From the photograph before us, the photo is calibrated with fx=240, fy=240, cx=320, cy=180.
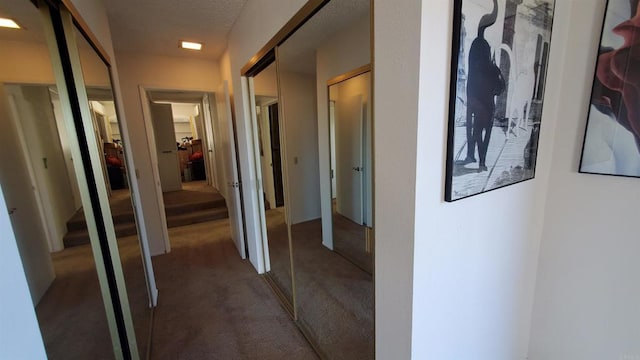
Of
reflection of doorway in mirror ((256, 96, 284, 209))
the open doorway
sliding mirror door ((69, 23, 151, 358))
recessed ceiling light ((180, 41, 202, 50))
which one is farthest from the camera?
the open doorway

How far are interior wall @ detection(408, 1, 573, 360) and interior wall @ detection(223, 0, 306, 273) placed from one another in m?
1.10

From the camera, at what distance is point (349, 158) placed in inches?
103

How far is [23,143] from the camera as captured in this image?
830 mm

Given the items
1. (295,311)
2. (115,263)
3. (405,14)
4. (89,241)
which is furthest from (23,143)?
(295,311)

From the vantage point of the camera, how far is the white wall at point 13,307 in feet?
1.45

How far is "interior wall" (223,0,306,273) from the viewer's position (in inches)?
65.0

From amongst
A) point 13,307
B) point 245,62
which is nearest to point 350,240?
point 245,62

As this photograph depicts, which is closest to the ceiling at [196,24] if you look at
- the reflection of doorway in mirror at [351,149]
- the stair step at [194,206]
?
the reflection of doorway in mirror at [351,149]

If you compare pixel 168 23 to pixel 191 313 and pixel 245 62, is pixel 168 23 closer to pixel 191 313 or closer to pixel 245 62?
pixel 245 62

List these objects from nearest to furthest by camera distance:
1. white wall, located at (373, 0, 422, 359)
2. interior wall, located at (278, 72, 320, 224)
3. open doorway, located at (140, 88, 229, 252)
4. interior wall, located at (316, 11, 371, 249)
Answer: white wall, located at (373, 0, 422, 359), interior wall, located at (316, 11, 371, 249), interior wall, located at (278, 72, 320, 224), open doorway, located at (140, 88, 229, 252)

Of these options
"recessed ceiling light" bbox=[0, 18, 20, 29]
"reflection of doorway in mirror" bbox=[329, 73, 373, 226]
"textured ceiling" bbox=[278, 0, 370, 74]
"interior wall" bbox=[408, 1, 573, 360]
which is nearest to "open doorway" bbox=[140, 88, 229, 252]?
"textured ceiling" bbox=[278, 0, 370, 74]

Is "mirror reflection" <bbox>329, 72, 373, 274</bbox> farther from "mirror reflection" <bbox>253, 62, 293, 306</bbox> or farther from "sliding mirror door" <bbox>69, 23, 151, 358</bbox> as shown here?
"sliding mirror door" <bbox>69, 23, 151, 358</bbox>

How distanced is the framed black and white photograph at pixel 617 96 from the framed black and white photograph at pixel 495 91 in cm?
19

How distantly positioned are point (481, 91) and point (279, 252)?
2.81 meters
